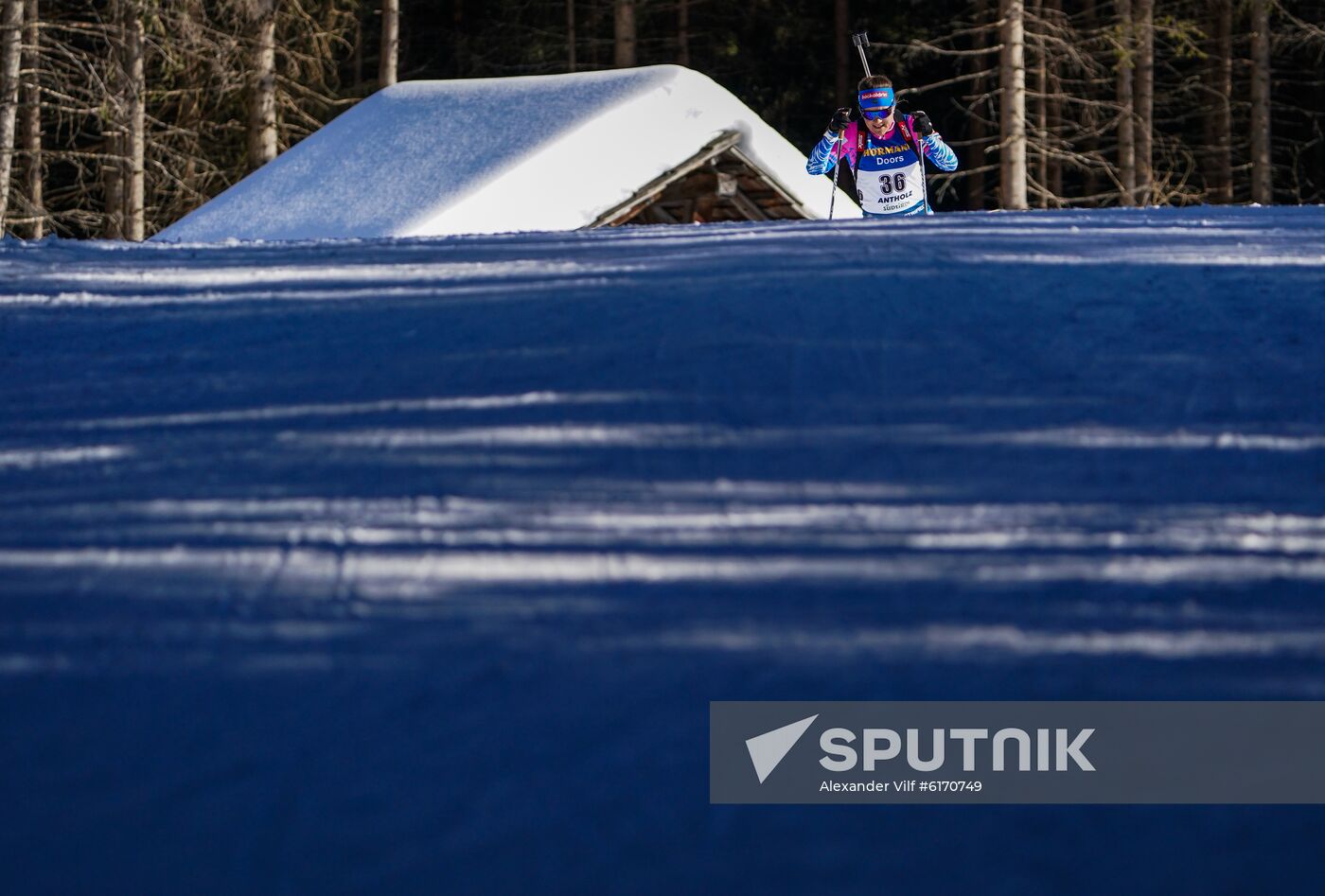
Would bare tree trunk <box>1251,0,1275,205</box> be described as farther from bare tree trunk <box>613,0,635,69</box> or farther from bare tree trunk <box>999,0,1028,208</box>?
bare tree trunk <box>613,0,635,69</box>

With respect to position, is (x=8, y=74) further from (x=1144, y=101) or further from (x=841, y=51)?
(x=1144, y=101)

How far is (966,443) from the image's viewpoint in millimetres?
2225

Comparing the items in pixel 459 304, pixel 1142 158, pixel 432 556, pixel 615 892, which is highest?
pixel 1142 158

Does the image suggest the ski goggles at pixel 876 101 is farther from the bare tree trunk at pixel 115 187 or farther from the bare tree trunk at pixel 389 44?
the bare tree trunk at pixel 389 44

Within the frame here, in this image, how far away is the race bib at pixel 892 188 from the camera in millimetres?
7297

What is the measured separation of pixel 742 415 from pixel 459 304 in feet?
3.03

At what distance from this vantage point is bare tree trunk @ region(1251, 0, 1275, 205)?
20250mm

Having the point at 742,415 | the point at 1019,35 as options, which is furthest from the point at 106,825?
the point at 1019,35

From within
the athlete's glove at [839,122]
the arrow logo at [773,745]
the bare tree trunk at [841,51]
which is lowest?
the arrow logo at [773,745]

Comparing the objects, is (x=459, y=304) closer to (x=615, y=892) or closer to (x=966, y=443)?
(x=966, y=443)

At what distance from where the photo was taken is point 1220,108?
21469 mm

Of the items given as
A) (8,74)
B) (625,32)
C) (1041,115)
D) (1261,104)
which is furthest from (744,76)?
(8,74)

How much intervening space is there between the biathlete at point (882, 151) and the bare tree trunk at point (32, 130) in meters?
11.2

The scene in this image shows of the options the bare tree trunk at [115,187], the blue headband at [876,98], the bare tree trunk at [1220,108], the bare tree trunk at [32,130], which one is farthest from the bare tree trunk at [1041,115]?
the bare tree trunk at [32,130]
